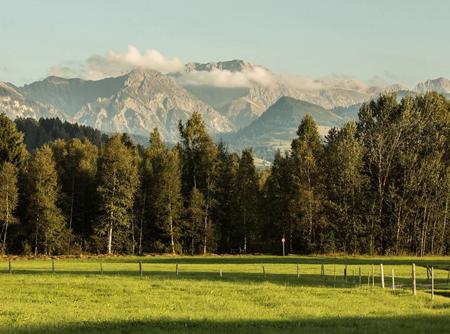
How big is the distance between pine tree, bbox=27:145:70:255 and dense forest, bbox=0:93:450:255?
0.64 feet

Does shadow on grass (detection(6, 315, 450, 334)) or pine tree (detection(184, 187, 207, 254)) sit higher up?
pine tree (detection(184, 187, 207, 254))

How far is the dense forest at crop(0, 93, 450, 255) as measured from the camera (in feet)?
352

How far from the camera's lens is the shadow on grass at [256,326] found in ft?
94.3

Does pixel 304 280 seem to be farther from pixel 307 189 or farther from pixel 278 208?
pixel 278 208

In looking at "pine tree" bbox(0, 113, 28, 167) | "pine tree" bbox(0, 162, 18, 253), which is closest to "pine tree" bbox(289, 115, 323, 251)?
"pine tree" bbox(0, 162, 18, 253)

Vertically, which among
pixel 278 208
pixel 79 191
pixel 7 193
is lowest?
pixel 278 208

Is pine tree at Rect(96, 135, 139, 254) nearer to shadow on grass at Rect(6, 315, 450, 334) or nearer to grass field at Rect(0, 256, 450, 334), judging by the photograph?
grass field at Rect(0, 256, 450, 334)

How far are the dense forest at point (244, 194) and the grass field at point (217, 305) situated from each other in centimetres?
4830

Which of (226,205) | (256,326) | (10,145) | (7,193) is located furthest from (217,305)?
(10,145)

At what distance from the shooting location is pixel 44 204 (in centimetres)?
10650

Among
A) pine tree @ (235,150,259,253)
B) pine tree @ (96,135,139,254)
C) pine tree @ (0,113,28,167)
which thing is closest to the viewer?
pine tree @ (96,135,139,254)

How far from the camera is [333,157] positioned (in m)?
111

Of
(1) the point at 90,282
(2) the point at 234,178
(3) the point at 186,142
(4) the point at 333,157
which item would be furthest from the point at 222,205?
(1) the point at 90,282

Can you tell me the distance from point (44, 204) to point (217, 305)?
75.1 metres
